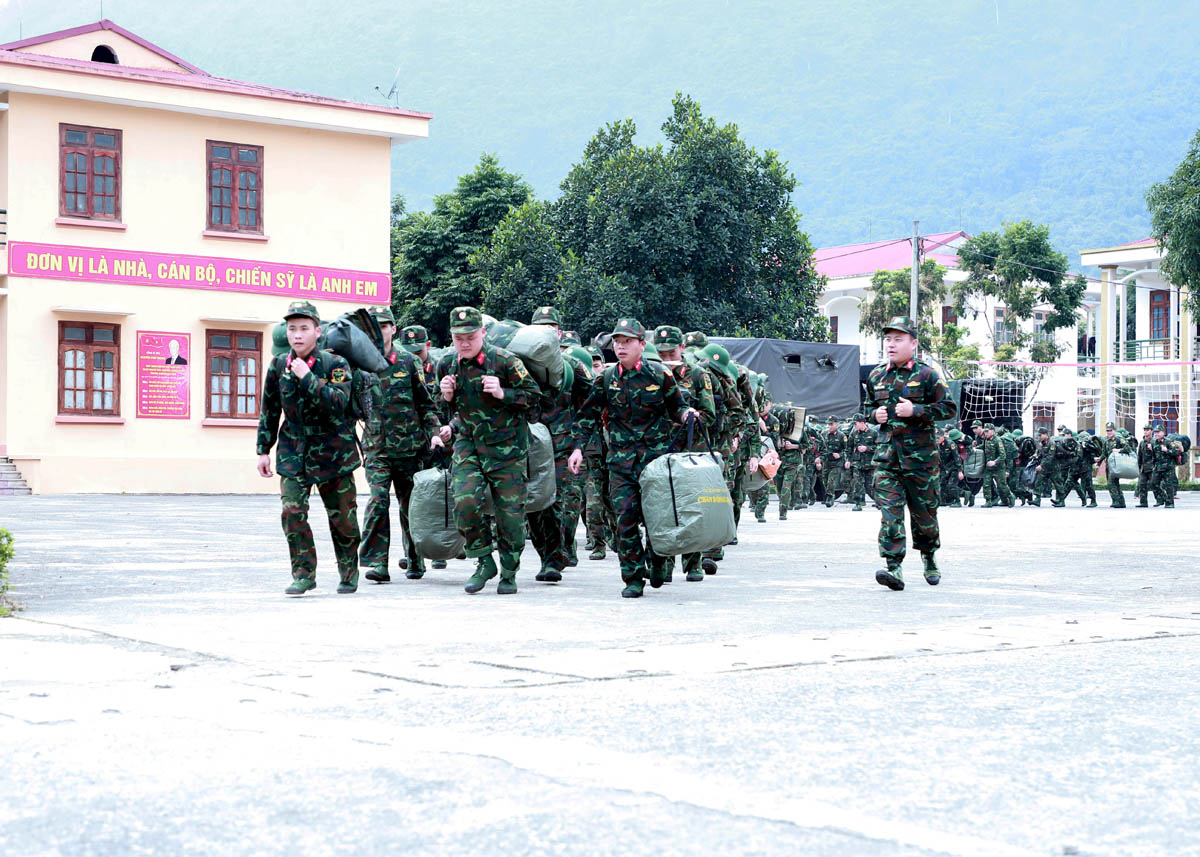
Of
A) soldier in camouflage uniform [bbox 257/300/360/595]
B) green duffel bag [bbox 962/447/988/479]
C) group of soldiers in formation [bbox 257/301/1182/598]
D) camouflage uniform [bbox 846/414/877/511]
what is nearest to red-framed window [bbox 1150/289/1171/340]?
green duffel bag [bbox 962/447/988/479]

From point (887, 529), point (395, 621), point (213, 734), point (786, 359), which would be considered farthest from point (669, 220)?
point (213, 734)

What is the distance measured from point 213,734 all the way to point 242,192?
1068 inches

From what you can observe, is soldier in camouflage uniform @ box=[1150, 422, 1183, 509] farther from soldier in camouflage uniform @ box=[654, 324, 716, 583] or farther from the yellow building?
soldier in camouflage uniform @ box=[654, 324, 716, 583]

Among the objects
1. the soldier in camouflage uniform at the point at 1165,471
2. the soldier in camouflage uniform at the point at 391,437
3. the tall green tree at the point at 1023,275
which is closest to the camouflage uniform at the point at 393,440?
the soldier in camouflage uniform at the point at 391,437

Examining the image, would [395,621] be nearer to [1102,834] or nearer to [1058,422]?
[1102,834]

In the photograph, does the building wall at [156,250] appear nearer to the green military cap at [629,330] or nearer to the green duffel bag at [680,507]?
the green military cap at [629,330]

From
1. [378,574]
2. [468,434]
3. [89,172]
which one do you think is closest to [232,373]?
[89,172]

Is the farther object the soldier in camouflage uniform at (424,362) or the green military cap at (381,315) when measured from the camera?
the soldier in camouflage uniform at (424,362)

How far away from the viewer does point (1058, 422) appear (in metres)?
68.6

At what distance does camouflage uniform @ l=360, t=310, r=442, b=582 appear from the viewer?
1129 centimetres

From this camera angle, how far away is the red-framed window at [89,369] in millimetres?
29219

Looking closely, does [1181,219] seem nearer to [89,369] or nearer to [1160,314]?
[1160,314]

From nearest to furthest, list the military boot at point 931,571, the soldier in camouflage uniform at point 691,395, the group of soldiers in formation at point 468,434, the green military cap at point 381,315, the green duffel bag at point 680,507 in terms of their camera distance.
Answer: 1. the group of soldiers in formation at point 468,434
2. the green duffel bag at point 680,507
3. the soldier in camouflage uniform at point 691,395
4. the green military cap at point 381,315
5. the military boot at point 931,571

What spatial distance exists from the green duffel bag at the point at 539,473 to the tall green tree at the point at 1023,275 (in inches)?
2092
